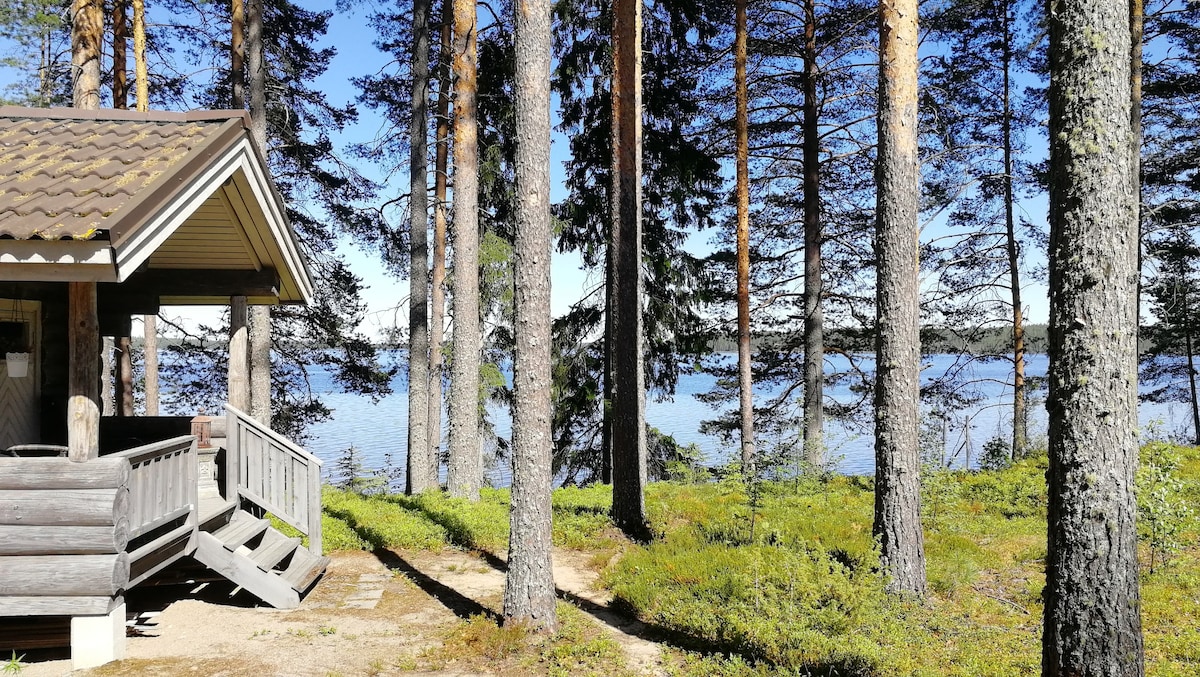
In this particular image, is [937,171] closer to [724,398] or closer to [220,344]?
[724,398]

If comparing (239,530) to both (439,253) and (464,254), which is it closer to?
(464,254)

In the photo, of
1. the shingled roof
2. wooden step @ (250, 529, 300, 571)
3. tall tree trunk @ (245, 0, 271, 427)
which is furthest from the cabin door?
tall tree trunk @ (245, 0, 271, 427)

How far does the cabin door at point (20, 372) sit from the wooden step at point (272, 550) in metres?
2.81

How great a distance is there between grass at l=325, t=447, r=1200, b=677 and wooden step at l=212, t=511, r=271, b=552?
5.29ft

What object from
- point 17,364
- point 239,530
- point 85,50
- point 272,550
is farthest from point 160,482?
point 85,50

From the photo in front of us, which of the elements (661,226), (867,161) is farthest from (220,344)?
(867,161)

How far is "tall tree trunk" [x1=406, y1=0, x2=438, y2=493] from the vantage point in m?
13.4

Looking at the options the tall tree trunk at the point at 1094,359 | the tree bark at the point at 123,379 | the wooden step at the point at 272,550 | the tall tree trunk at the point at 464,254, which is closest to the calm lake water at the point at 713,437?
the tree bark at the point at 123,379

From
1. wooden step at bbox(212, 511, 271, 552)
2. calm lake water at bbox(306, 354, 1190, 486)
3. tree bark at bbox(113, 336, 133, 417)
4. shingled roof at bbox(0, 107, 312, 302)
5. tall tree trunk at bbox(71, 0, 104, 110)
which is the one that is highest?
tall tree trunk at bbox(71, 0, 104, 110)

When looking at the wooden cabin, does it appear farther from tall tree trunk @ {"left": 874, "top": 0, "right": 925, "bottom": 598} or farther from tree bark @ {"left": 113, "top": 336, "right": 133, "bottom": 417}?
tree bark @ {"left": 113, "top": 336, "right": 133, "bottom": 417}

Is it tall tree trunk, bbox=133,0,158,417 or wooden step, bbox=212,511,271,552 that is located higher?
tall tree trunk, bbox=133,0,158,417

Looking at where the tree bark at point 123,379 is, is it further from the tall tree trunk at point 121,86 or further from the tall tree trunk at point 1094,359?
the tall tree trunk at point 1094,359

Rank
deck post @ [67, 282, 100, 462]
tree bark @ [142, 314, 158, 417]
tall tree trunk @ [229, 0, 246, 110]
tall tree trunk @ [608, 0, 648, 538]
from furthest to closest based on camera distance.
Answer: tree bark @ [142, 314, 158, 417], tall tree trunk @ [229, 0, 246, 110], tall tree trunk @ [608, 0, 648, 538], deck post @ [67, 282, 100, 462]

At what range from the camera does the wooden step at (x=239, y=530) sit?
6.94m
